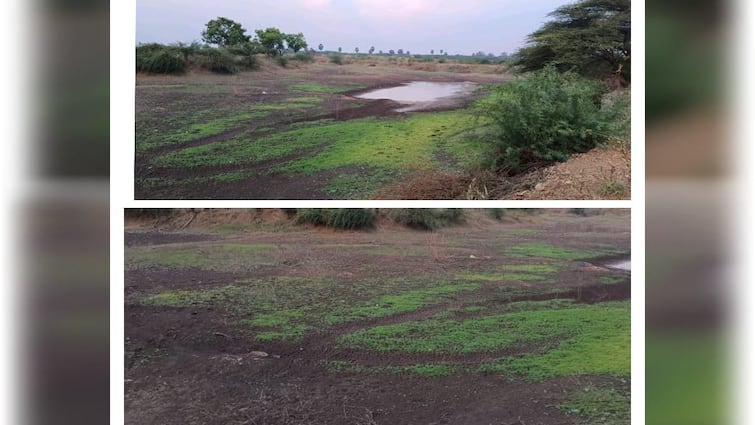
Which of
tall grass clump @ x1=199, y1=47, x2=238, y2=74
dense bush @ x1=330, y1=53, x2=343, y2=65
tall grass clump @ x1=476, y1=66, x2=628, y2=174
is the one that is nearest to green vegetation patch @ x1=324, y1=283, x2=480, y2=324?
tall grass clump @ x1=476, y1=66, x2=628, y2=174

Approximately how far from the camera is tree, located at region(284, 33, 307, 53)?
2701mm

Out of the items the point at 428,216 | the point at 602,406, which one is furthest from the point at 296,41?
the point at 602,406

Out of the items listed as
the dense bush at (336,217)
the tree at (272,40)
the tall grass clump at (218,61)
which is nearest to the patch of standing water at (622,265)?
the dense bush at (336,217)

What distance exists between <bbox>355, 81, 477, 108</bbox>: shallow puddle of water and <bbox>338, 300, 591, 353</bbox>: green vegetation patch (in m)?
1.04

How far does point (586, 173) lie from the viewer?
2.68 metres

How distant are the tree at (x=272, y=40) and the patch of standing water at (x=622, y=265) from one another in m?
1.79

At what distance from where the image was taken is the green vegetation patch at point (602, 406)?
264cm
